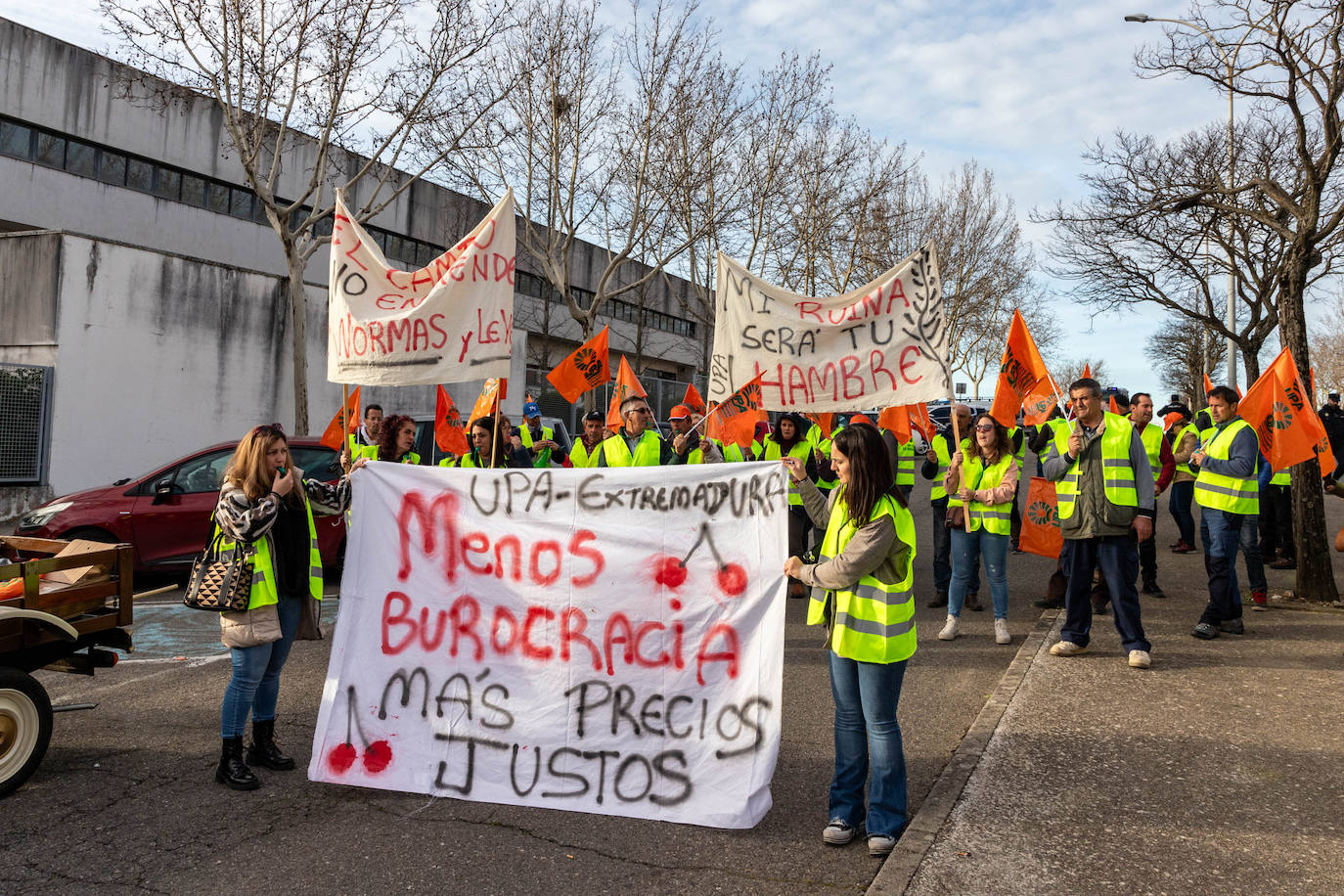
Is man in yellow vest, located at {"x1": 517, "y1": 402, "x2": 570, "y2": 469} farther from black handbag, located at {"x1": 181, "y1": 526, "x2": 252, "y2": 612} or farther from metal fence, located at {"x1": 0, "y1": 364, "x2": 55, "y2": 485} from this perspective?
metal fence, located at {"x1": 0, "y1": 364, "x2": 55, "y2": 485}

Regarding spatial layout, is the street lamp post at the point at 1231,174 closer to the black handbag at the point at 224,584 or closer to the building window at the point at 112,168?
the black handbag at the point at 224,584

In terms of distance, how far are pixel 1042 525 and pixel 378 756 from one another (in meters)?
5.70

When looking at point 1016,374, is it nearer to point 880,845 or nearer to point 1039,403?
point 1039,403

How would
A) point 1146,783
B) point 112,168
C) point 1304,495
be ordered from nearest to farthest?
1. point 1146,783
2. point 1304,495
3. point 112,168

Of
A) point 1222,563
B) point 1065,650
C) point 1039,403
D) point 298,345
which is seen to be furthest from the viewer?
point 298,345

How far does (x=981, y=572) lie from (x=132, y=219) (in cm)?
2260

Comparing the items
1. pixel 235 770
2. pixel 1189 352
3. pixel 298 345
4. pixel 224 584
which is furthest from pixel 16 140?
pixel 1189 352

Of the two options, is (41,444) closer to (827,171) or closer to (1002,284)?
(827,171)

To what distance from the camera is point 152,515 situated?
30.3 feet

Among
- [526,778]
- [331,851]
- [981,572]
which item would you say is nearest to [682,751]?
[526,778]

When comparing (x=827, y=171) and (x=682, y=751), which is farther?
(x=827, y=171)

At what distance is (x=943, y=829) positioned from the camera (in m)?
3.85

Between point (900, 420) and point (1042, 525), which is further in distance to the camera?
point (1042, 525)

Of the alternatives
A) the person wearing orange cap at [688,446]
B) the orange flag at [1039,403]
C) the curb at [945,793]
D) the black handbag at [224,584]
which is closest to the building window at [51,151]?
the person wearing orange cap at [688,446]
